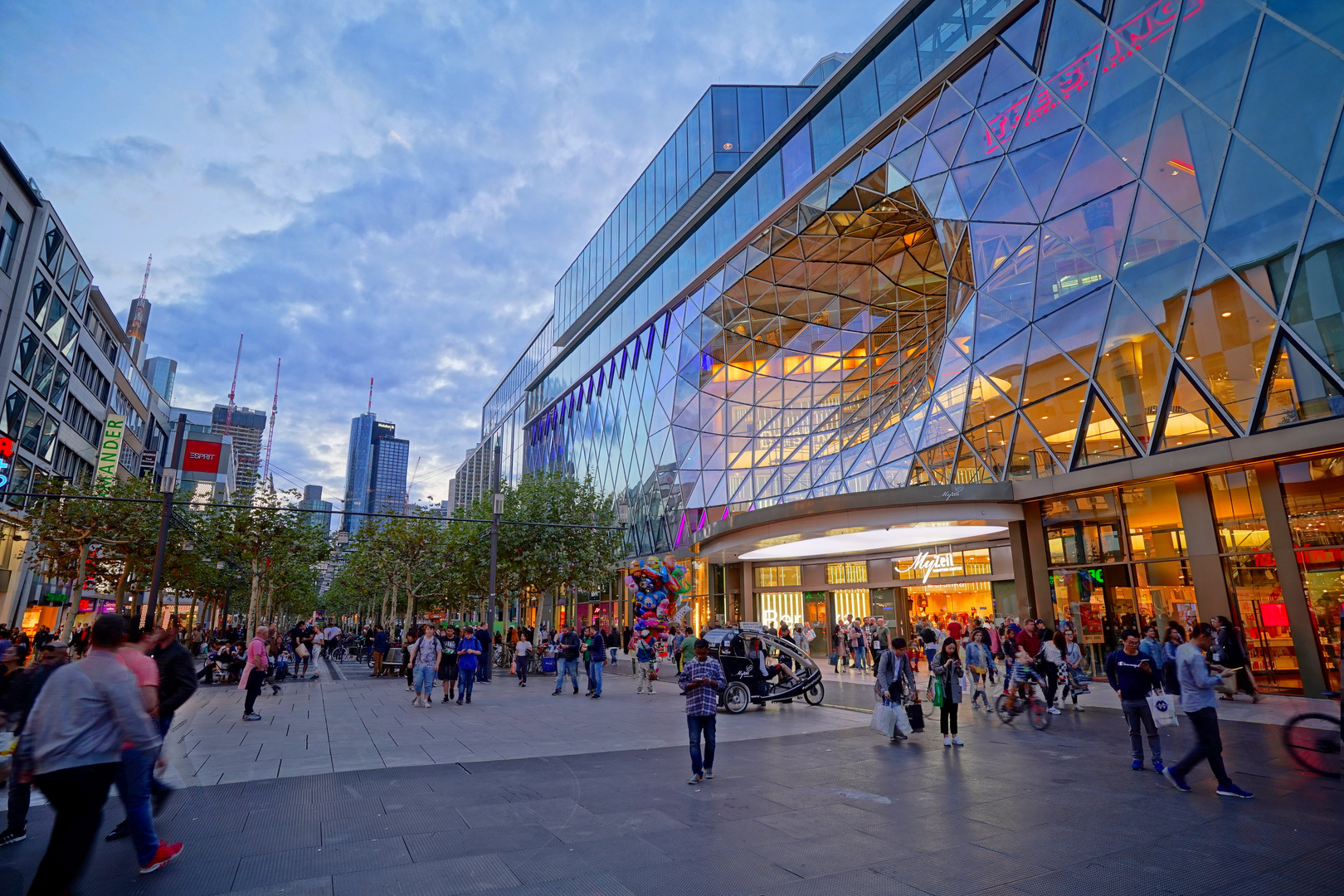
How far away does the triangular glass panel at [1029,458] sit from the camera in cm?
2131

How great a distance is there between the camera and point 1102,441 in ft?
65.1

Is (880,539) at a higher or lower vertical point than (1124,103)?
lower

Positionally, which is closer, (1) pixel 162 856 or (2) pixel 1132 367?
(1) pixel 162 856

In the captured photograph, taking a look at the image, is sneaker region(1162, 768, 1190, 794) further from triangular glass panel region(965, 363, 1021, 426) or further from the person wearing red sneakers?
triangular glass panel region(965, 363, 1021, 426)

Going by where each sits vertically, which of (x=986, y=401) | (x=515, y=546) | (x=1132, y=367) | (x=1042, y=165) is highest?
(x=1042, y=165)

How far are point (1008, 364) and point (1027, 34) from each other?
35.5 feet

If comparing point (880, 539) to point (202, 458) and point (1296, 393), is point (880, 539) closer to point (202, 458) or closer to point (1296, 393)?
point (1296, 393)

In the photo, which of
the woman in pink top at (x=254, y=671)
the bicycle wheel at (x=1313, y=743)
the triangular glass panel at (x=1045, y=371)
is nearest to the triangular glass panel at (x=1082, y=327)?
the triangular glass panel at (x=1045, y=371)

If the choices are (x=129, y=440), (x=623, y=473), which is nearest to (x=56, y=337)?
(x=129, y=440)

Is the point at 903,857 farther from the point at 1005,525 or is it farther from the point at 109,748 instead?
the point at 1005,525

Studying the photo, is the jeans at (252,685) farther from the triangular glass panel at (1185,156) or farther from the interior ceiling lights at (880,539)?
the triangular glass panel at (1185,156)

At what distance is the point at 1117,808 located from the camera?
7.26 metres

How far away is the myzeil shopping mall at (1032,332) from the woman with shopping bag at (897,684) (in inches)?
434

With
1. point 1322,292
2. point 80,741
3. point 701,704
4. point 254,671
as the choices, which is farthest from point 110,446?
point 1322,292
